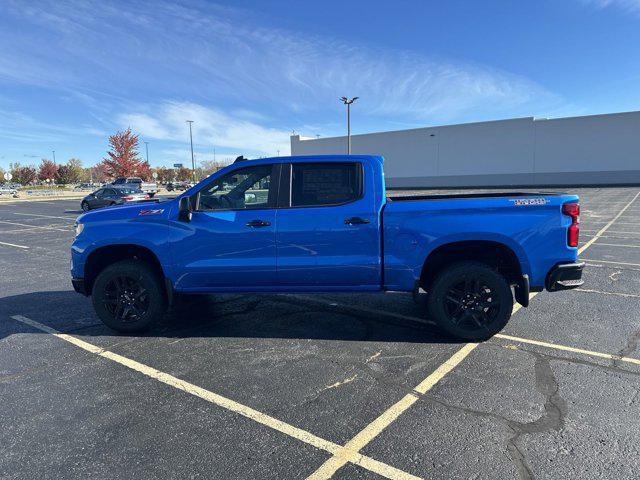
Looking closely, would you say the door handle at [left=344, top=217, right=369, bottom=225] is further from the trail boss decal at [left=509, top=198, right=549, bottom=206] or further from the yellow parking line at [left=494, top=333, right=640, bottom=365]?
the yellow parking line at [left=494, top=333, right=640, bottom=365]

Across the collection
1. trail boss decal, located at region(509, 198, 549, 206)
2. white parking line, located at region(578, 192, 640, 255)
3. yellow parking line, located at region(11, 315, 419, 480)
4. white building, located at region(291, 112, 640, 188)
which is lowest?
yellow parking line, located at region(11, 315, 419, 480)

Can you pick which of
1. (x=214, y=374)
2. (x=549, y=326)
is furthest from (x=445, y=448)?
(x=549, y=326)

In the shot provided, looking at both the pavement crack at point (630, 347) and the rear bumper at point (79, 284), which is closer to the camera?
the pavement crack at point (630, 347)

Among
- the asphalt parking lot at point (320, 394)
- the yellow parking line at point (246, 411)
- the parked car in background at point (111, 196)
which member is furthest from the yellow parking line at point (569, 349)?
the parked car in background at point (111, 196)

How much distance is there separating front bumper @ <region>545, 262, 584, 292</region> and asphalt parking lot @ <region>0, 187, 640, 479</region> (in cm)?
60

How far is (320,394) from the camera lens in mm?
3277

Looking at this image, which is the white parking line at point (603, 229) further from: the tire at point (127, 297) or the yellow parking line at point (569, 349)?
the tire at point (127, 297)

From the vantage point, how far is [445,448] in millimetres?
2596

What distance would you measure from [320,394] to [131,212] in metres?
2.83

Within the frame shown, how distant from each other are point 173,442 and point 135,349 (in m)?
1.80

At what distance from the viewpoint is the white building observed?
39.2 m

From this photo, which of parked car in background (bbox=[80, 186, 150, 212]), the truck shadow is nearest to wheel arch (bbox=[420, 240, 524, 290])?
the truck shadow

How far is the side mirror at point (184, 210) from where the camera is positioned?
14.2ft

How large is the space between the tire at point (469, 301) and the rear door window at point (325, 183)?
1.29 meters
